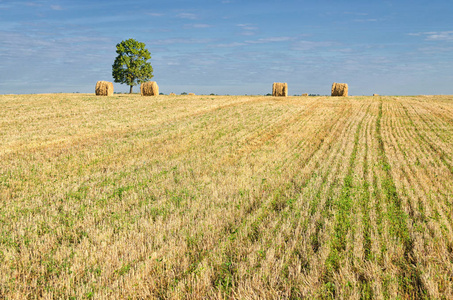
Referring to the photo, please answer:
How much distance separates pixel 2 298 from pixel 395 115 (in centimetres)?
3146

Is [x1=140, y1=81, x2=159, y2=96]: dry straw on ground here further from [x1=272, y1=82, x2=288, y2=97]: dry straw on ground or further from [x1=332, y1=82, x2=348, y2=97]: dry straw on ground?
[x1=332, y1=82, x2=348, y2=97]: dry straw on ground

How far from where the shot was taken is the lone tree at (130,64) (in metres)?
62.2

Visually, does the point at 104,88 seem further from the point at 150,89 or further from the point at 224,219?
the point at 224,219

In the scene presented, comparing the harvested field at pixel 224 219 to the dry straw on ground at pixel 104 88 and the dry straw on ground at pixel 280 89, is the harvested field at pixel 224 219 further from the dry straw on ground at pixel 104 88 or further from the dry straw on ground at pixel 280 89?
the dry straw on ground at pixel 280 89

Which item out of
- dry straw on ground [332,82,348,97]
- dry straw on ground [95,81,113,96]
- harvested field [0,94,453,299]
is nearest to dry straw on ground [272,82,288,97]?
dry straw on ground [332,82,348,97]

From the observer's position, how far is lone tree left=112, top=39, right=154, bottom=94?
62.2 meters

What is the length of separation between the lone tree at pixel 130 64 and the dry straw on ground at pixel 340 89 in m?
39.8

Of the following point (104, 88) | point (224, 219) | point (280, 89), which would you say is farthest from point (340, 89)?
point (224, 219)

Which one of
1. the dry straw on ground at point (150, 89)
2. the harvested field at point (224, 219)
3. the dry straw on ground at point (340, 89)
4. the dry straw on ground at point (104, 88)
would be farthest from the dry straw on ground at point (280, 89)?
the harvested field at point (224, 219)

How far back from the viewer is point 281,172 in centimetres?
1047

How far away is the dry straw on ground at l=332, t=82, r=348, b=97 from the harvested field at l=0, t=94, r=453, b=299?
3240cm

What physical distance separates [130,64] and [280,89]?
116ft

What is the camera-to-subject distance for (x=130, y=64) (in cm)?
6269

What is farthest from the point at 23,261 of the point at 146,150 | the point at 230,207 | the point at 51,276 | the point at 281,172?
the point at 146,150
